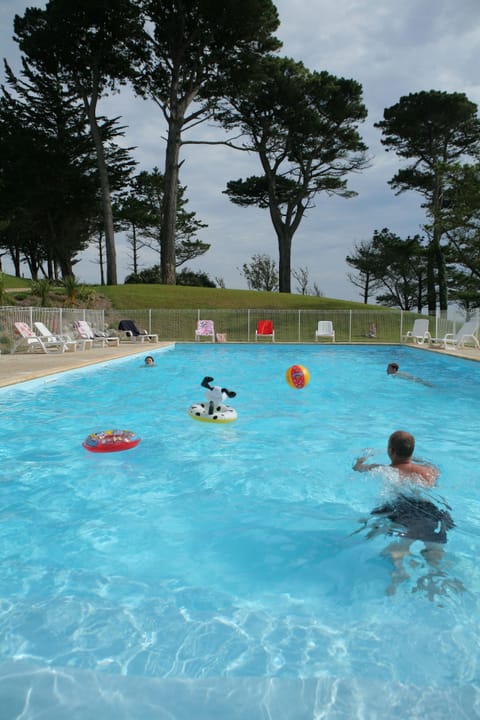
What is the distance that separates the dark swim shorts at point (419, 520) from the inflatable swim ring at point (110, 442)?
3.49 m

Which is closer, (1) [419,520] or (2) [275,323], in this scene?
(1) [419,520]

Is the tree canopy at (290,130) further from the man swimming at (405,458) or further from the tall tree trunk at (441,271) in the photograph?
the man swimming at (405,458)

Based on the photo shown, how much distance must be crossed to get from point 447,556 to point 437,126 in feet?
133

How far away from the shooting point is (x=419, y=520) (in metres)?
3.46

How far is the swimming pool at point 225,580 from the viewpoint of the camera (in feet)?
7.30

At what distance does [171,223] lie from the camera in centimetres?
3506

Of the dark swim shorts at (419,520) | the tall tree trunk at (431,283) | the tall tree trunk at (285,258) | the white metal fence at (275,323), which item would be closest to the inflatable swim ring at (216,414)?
the dark swim shorts at (419,520)

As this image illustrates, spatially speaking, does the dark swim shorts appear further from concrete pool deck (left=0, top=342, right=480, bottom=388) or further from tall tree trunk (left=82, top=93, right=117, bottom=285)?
tall tree trunk (left=82, top=93, right=117, bottom=285)

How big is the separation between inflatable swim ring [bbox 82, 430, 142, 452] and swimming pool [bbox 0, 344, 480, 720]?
14cm

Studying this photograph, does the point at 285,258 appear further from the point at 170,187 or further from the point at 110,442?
the point at 110,442

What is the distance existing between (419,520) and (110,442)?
12.6 ft

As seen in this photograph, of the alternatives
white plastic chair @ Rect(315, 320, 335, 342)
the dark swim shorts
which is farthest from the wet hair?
white plastic chair @ Rect(315, 320, 335, 342)

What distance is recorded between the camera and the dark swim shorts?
11.2 ft

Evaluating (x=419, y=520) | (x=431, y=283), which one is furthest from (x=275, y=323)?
(x=419, y=520)
